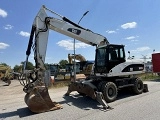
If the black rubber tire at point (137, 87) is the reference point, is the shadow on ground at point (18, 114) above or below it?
below

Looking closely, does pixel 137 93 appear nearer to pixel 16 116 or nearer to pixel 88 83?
pixel 88 83

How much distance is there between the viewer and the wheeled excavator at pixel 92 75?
8938 millimetres

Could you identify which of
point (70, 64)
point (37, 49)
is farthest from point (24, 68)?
point (70, 64)

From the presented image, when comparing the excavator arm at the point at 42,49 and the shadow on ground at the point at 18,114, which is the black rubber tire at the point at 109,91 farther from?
the shadow on ground at the point at 18,114

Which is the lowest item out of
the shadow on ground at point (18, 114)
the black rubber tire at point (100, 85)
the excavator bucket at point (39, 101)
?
the shadow on ground at point (18, 114)

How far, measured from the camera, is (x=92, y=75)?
12.0 metres

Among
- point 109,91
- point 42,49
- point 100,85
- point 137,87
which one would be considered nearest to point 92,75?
point 100,85

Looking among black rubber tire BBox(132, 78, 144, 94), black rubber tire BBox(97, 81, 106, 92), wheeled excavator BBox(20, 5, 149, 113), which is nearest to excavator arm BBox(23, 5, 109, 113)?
wheeled excavator BBox(20, 5, 149, 113)

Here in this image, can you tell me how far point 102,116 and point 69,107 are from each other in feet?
6.94

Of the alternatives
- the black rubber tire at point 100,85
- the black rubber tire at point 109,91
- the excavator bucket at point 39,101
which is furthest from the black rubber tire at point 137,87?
the excavator bucket at point 39,101

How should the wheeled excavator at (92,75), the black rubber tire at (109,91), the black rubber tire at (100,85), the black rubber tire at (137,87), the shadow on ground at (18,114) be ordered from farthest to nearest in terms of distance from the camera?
the black rubber tire at (137,87) → the black rubber tire at (100,85) → the black rubber tire at (109,91) → the wheeled excavator at (92,75) → the shadow on ground at (18,114)

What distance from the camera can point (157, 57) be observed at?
24219 millimetres

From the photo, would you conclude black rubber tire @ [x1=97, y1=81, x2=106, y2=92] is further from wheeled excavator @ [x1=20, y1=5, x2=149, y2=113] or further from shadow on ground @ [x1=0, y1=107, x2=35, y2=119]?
shadow on ground @ [x1=0, y1=107, x2=35, y2=119]

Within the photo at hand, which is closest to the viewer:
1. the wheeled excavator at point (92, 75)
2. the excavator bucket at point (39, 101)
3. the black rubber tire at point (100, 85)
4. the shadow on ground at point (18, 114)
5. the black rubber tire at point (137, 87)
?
the shadow on ground at point (18, 114)
